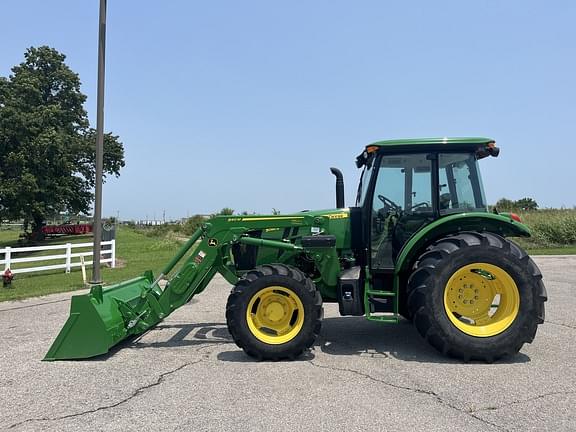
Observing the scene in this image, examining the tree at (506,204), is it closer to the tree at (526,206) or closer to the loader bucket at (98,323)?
the tree at (526,206)

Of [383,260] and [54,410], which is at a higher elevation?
[383,260]

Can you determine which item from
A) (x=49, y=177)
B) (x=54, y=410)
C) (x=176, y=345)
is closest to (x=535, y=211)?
(x=176, y=345)

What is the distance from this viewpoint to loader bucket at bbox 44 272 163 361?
5109 mm

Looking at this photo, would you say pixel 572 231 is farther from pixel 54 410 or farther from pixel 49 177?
pixel 49 177

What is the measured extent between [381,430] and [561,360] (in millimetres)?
2743

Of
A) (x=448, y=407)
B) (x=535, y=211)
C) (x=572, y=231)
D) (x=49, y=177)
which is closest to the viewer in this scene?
(x=448, y=407)

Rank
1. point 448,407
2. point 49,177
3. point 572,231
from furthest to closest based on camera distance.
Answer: point 49,177
point 572,231
point 448,407

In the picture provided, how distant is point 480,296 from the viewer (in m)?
5.25

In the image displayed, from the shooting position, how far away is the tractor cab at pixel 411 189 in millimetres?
5613

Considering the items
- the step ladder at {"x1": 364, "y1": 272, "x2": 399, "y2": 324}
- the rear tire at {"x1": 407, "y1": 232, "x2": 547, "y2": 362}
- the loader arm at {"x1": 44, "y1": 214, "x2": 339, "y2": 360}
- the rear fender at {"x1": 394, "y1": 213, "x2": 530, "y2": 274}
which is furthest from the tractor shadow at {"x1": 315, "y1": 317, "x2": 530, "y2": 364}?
the rear fender at {"x1": 394, "y1": 213, "x2": 530, "y2": 274}

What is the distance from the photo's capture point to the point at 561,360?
4996 mm

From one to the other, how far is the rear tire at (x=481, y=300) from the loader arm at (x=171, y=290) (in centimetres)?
120

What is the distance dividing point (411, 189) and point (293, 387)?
9.17ft

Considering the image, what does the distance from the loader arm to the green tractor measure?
13 millimetres
